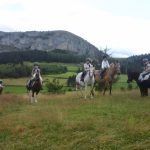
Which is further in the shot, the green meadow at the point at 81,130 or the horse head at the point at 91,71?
the horse head at the point at 91,71

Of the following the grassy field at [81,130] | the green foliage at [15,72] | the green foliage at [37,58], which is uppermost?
the green foliage at [37,58]

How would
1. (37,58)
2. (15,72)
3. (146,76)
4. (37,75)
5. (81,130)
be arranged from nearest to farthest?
(81,130) → (146,76) → (37,75) → (15,72) → (37,58)

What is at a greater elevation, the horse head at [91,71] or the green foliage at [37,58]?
the green foliage at [37,58]

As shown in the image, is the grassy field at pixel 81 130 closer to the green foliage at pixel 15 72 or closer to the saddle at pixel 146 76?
the saddle at pixel 146 76

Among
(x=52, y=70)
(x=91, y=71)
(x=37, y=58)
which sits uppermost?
(x=37, y=58)

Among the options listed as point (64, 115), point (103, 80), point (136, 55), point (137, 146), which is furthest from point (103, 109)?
point (136, 55)

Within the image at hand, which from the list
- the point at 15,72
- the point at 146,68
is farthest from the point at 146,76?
the point at 15,72

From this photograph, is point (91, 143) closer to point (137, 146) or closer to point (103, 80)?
point (137, 146)

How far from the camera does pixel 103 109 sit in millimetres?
22562

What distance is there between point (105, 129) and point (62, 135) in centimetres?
169

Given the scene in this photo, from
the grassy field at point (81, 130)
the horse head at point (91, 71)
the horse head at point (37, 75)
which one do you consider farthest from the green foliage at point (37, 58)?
the grassy field at point (81, 130)

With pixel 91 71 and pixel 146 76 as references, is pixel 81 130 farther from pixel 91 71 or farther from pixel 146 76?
pixel 91 71

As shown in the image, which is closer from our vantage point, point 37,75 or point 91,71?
point 37,75

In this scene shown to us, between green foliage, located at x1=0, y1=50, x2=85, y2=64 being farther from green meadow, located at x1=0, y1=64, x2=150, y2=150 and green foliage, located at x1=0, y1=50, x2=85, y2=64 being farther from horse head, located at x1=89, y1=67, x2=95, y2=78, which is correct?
green meadow, located at x1=0, y1=64, x2=150, y2=150
